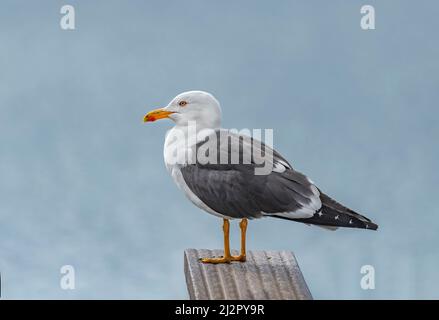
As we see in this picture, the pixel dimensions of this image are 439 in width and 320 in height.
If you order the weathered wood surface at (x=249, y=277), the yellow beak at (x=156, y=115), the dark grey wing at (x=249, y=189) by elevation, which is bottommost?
the weathered wood surface at (x=249, y=277)

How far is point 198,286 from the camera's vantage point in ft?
21.6

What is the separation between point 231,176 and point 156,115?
703 millimetres

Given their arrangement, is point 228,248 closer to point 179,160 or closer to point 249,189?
point 249,189

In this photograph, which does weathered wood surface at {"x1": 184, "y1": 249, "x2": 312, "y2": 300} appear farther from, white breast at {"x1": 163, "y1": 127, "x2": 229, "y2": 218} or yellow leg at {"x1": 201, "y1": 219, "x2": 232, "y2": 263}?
white breast at {"x1": 163, "y1": 127, "x2": 229, "y2": 218}

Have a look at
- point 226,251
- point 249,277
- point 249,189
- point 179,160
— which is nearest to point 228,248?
point 226,251

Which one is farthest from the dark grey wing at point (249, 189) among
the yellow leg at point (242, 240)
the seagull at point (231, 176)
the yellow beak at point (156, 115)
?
the yellow beak at point (156, 115)

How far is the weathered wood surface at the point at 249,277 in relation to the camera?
647cm

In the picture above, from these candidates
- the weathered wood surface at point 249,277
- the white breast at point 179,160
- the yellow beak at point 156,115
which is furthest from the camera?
the yellow beak at point 156,115

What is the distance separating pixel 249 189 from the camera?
21.3 feet

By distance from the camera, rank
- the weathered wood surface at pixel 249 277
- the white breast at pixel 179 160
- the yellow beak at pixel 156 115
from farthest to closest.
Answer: the yellow beak at pixel 156 115
the white breast at pixel 179 160
the weathered wood surface at pixel 249 277

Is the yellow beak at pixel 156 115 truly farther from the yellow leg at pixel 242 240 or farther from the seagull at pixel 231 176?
the yellow leg at pixel 242 240
